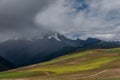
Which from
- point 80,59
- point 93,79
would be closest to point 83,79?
point 93,79

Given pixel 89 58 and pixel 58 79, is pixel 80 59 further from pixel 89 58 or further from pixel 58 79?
pixel 58 79

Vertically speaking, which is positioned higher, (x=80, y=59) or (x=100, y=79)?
(x=80, y=59)

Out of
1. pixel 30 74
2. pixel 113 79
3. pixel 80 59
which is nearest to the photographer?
pixel 113 79

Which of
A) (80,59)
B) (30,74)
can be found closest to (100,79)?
(30,74)

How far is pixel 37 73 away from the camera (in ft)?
369

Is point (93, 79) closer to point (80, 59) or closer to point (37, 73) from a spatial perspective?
point (37, 73)

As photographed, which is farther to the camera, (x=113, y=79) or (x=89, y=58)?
(x=89, y=58)

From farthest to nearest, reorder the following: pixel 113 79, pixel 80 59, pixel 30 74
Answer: pixel 80 59, pixel 30 74, pixel 113 79

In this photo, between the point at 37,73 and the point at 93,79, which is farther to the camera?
the point at 37,73

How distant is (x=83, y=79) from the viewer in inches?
3285

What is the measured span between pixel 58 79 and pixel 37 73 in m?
28.1

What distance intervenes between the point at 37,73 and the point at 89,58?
3022 inches

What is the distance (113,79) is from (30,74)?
37810mm

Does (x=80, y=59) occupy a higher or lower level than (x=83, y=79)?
higher
